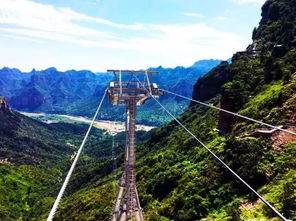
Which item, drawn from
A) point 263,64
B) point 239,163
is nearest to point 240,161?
point 239,163

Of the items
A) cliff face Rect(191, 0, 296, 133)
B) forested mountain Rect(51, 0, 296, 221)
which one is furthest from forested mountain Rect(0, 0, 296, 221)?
cliff face Rect(191, 0, 296, 133)

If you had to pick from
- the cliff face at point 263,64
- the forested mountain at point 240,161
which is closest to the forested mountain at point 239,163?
the forested mountain at point 240,161

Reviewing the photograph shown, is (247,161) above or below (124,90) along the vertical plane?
below

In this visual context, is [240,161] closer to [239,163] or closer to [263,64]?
[239,163]

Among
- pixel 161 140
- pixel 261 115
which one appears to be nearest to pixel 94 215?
pixel 261 115

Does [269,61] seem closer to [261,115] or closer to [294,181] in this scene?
[261,115]

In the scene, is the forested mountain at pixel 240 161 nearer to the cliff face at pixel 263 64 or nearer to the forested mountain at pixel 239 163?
the forested mountain at pixel 239 163

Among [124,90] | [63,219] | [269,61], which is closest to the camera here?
[124,90]

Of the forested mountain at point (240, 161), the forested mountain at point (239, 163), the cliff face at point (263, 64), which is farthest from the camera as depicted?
the cliff face at point (263, 64)

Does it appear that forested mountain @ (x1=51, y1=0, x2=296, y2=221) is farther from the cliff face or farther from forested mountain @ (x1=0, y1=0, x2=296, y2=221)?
the cliff face

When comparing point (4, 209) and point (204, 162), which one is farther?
point (4, 209)

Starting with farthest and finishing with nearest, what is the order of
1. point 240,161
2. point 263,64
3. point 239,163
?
point 263,64
point 239,163
point 240,161
